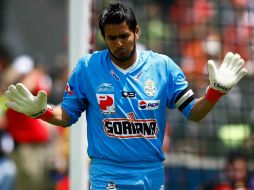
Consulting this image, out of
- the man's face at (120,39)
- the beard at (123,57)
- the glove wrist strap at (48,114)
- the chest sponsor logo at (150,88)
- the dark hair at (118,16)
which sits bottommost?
the glove wrist strap at (48,114)

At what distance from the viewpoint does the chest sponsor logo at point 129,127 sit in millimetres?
6293

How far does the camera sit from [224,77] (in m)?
6.25

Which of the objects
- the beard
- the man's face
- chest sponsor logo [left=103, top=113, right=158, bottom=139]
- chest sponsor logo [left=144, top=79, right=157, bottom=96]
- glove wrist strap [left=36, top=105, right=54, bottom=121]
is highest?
the man's face

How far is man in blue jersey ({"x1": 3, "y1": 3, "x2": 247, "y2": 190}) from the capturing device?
626 cm

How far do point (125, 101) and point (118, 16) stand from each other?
0.55 metres

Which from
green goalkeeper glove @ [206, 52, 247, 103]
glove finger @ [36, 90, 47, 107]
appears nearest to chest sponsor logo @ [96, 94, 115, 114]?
glove finger @ [36, 90, 47, 107]

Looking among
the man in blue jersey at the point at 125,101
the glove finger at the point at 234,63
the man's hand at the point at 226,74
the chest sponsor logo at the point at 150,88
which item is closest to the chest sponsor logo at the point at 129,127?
the man in blue jersey at the point at 125,101

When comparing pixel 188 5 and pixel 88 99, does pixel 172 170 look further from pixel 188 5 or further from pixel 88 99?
pixel 88 99

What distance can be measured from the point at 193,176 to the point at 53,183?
6.16 feet

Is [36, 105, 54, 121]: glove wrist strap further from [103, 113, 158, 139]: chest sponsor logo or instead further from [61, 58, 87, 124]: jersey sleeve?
[103, 113, 158, 139]: chest sponsor logo

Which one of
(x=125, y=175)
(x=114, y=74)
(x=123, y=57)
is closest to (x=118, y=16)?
(x=123, y=57)

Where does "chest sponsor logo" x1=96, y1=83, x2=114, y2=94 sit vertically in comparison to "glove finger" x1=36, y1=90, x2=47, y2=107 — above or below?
above

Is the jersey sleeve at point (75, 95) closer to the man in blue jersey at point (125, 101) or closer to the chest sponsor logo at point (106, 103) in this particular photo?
the man in blue jersey at point (125, 101)

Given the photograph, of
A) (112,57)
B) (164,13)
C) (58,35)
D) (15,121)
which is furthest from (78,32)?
(58,35)
